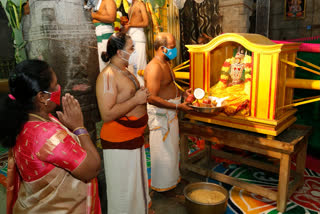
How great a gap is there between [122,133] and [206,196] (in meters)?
1.49

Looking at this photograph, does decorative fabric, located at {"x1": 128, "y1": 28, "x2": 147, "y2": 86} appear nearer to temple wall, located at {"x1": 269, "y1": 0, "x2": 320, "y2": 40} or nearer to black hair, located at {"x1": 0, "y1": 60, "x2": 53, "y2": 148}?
black hair, located at {"x1": 0, "y1": 60, "x2": 53, "y2": 148}

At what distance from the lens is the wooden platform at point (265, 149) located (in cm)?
336

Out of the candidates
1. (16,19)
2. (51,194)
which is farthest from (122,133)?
(16,19)

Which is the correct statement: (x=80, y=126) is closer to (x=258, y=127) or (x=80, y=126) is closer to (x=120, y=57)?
(x=120, y=57)

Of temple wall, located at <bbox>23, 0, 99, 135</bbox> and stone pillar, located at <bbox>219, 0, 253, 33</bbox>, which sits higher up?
stone pillar, located at <bbox>219, 0, 253, 33</bbox>

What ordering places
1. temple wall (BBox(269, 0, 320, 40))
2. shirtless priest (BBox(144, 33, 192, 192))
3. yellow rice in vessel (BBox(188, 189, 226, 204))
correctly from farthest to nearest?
1. temple wall (BBox(269, 0, 320, 40))
2. shirtless priest (BBox(144, 33, 192, 192))
3. yellow rice in vessel (BBox(188, 189, 226, 204))

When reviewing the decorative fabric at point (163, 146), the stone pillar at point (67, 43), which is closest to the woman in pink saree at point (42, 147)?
the stone pillar at point (67, 43)

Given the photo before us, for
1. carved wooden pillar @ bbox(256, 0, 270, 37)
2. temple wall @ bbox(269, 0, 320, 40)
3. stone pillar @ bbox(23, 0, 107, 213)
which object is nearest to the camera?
stone pillar @ bbox(23, 0, 107, 213)

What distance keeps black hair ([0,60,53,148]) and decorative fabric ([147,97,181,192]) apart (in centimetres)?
230

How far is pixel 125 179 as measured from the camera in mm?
2895

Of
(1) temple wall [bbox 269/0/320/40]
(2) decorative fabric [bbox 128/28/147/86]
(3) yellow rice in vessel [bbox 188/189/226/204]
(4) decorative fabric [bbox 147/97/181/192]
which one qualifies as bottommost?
A: (3) yellow rice in vessel [bbox 188/189/226/204]

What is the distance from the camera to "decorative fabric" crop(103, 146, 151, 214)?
286 centimetres

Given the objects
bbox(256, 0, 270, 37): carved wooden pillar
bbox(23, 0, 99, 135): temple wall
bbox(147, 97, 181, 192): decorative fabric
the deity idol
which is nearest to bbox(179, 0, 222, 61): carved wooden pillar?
bbox(256, 0, 270, 37): carved wooden pillar

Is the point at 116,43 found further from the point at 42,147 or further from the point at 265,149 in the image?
the point at 265,149
